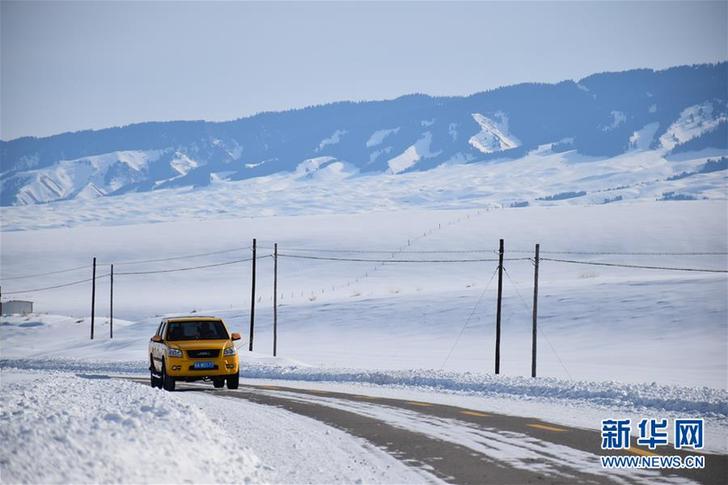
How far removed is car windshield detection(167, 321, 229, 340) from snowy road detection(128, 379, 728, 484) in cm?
388

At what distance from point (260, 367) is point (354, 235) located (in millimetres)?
81356

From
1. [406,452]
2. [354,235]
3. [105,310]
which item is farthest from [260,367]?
[354,235]

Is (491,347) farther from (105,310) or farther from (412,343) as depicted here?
(105,310)

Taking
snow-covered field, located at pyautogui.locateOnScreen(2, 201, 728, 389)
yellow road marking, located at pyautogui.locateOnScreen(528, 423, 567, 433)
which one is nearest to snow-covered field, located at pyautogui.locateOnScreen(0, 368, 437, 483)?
yellow road marking, located at pyautogui.locateOnScreen(528, 423, 567, 433)

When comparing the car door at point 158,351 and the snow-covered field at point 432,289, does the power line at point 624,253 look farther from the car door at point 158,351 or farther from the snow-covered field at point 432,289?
the car door at point 158,351

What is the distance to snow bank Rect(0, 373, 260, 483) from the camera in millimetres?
9664

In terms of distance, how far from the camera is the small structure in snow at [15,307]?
8456cm

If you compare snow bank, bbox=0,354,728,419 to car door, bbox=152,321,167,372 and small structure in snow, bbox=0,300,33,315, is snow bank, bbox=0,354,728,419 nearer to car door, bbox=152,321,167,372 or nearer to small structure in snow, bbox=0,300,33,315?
car door, bbox=152,321,167,372

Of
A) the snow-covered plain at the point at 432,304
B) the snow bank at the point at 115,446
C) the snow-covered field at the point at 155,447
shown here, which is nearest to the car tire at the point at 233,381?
the snow-covered plain at the point at 432,304

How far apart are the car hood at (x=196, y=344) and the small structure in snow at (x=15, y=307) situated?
6544cm

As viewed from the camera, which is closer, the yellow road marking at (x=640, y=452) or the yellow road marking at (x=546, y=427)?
the yellow road marking at (x=640, y=452)

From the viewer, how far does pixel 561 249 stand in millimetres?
96500

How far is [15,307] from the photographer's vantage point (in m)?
85.4

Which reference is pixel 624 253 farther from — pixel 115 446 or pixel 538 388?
pixel 115 446
